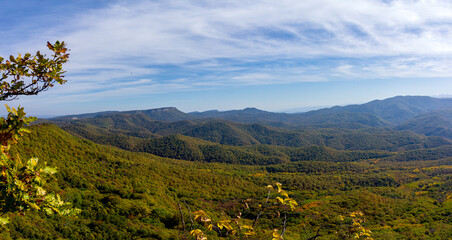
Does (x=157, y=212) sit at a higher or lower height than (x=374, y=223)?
higher

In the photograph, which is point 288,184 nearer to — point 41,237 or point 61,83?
point 41,237

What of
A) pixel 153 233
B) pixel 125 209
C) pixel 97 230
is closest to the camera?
pixel 97 230

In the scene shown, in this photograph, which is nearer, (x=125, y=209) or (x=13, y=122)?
(x=13, y=122)


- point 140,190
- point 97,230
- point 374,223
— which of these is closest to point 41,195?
point 97,230

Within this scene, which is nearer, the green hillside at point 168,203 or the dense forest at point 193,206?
the dense forest at point 193,206

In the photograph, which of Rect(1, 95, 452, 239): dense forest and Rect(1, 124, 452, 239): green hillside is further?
Rect(1, 124, 452, 239): green hillside

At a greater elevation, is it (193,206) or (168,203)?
(168,203)

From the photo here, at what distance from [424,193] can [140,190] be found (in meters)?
122

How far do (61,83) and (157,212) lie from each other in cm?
2880

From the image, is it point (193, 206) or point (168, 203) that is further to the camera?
point (193, 206)

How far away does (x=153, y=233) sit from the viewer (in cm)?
2289

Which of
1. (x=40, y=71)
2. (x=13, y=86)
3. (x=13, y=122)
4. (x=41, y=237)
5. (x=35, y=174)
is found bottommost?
(x=41, y=237)

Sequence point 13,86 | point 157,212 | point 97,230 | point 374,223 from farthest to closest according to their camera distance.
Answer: point 374,223 < point 157,212 < point 97,230 < point 13,86

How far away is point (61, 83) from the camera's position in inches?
182
